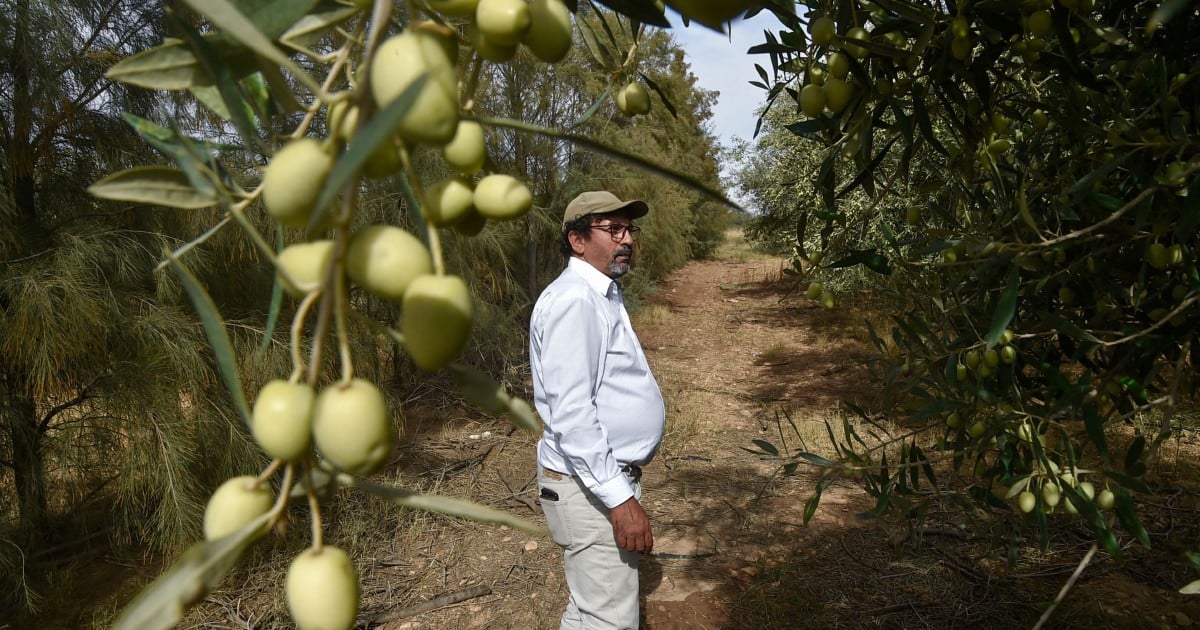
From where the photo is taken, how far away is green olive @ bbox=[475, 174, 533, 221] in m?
0.33

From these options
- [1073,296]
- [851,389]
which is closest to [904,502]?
[1073,296]

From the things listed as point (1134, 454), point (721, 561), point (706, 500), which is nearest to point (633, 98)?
point (1134, 454)

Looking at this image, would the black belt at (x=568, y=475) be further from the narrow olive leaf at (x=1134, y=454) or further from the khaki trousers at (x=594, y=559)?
the narrow olive leaf at (x=1134, y=454)

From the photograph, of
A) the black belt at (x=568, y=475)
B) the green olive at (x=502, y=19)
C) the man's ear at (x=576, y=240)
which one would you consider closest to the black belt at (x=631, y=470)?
the black belt at (x=568, y=475)

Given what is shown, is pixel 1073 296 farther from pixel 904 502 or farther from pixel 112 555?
pixel 112 555

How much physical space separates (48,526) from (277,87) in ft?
9.78

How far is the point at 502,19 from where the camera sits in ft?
0.95

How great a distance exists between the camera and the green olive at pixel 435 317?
0.84ft

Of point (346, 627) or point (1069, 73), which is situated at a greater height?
point (1069, 73)

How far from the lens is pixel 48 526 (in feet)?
8.21

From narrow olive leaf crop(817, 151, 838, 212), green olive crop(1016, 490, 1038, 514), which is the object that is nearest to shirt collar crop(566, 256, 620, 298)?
narrow olive leaf crop(817, 151, 838, 212)

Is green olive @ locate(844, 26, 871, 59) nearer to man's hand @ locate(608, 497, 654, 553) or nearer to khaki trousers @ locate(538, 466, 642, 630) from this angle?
man's hand @ locate(608, 497, 654, 553)

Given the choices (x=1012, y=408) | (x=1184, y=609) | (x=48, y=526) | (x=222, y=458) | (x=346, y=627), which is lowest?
(x=1184, y=609)

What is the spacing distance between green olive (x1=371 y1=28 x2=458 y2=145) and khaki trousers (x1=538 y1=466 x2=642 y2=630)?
183 cm
